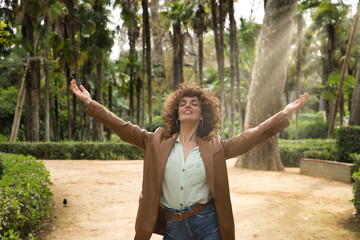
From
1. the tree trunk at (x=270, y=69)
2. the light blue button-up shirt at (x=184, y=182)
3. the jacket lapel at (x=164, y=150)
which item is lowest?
the light blue button-up shirt at (x=184, y=182)

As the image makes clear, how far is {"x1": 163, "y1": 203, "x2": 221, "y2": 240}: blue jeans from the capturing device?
2.60 meters

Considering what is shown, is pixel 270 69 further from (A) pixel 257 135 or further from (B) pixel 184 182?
(B) pixel 184 182

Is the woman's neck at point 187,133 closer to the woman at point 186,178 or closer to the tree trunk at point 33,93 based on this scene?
the woman at point 186,178

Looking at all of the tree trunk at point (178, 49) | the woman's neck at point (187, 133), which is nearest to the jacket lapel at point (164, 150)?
the woman's neck at point (187, 133)

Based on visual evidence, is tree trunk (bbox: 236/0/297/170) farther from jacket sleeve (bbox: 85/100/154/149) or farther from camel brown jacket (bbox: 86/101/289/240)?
jacket sleeve (bbox: 85/100/154/149)

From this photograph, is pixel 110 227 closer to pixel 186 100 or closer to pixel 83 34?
pixel 186 100

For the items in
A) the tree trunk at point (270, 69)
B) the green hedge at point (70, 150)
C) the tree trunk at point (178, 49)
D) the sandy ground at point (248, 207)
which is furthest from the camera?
the tree trunk at point (178, 49)

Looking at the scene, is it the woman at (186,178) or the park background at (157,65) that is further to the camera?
the park background at (157,65)

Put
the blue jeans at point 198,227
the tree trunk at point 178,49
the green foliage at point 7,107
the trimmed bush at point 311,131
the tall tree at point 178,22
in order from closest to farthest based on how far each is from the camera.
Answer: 1. the blue jeans at point 198,227
2. the tall tree at point 178,22
3. the tree trunk at point 178,49
4. the green foliage at point 7,107
5. the trimmed bush at point 311,131

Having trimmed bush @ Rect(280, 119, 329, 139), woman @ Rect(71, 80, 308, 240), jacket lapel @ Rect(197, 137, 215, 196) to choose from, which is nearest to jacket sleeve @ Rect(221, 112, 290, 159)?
woman @ Rect(71, 80, 308, 240)

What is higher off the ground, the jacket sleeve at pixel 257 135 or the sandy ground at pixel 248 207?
the jacket sleeve at pixel 257 135

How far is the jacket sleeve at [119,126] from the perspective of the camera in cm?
276

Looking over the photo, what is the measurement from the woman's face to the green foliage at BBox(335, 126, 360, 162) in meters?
9.30

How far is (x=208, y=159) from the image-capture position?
2.65 metres
